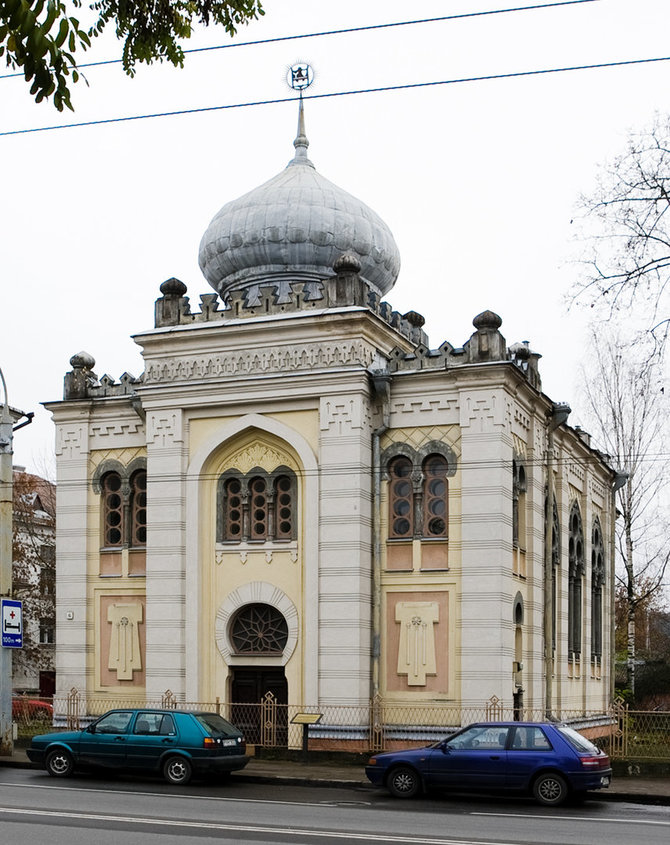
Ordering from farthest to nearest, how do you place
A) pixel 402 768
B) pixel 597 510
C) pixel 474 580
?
pixel 597 510 → pixel 474 580 → pixel 402 768

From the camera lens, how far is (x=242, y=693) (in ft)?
79.3

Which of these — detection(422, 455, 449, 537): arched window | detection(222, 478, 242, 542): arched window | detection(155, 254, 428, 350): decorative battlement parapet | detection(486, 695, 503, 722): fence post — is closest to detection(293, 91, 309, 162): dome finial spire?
detection(155, 254, 428, 350): decorative battlement parapet

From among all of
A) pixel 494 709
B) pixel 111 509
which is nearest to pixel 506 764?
pixel 494 709

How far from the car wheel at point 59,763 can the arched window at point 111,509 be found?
22.7 feet

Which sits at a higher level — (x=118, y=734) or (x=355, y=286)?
(x=355, y=286)

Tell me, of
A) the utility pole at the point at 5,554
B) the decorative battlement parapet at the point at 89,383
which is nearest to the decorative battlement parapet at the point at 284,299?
the decorative battlement parapet at the point at 89,383

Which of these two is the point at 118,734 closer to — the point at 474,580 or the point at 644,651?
the point at 474,580

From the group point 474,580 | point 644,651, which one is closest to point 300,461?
point 474,580

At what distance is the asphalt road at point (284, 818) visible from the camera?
12.7 m

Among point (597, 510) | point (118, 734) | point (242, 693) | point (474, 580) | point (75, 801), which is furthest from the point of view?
point (597, 510)

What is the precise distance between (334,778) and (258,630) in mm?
4900

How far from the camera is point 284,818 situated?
14445 mm

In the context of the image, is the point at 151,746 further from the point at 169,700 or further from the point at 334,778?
the point at 169,700

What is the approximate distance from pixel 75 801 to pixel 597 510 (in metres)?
19.0
